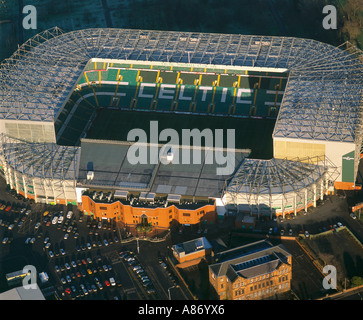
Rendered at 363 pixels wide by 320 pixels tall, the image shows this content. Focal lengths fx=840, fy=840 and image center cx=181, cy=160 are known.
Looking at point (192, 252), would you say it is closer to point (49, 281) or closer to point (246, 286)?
point (246, 286)

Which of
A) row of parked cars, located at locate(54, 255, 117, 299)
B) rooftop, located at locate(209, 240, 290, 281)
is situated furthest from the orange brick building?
row of parked cars, located at locate(54, 255, 117, 299)

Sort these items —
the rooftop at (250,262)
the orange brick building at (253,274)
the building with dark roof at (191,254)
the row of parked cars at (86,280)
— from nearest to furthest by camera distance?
the orange brick building at (253,274) < the rooftop at (250,262) < the row of parked cars at (86,280) < the building with dark roof at (191,254)

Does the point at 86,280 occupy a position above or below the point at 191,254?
below

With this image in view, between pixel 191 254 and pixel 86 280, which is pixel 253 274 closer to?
pixel 191 254

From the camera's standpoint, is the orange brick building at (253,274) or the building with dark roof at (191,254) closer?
the orange brick building at (253,274)

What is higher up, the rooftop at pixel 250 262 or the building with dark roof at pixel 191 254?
the rooftop at pixel 250 262

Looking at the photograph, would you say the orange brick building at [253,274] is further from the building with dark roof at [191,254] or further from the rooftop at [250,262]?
the building with dark roof at [191,254]

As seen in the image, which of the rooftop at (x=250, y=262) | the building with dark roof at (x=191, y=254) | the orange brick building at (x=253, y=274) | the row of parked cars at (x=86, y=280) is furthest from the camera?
the building with dark roof at (x=191, y=254)

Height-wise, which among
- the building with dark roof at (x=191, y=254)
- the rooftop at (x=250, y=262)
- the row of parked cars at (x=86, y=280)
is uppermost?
the rooftop at (x=250, y=262)

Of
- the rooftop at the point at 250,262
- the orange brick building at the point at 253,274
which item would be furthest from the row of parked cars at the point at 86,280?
the rooftop at the point at 250,262

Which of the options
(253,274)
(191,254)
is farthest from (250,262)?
(191,254)
